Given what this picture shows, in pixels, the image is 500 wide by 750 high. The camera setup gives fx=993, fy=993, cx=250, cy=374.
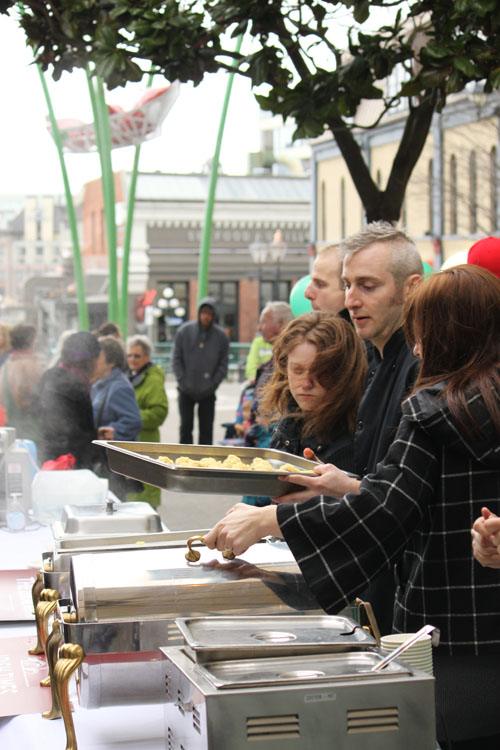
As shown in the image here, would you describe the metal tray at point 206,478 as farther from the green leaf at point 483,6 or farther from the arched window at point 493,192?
the arched window at point 493,192

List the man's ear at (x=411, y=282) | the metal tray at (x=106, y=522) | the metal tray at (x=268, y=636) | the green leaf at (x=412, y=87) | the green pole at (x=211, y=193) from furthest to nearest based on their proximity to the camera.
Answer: the green pole at (x=211, y=193) < the green leaf at (x=412, y=87) < the metal tray at (x=106, y=522) < the man's ear at (x=411, y=282) < the metal tray at (x=268, y=636)

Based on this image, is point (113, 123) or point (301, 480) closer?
point (301, 480)

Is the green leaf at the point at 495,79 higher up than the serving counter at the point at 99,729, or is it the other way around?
the green leaf at the point at 495,79

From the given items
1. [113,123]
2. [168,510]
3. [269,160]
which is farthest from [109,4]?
[269,160]

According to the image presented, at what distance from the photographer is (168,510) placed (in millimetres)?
7598

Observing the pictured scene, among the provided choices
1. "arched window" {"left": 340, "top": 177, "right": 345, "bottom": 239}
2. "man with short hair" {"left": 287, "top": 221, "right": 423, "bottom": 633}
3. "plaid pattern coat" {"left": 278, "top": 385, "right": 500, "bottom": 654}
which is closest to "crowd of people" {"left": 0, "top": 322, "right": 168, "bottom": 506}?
"man with short hair" {"left": 287, "top": 221, "right": 423, "bottom": 633}

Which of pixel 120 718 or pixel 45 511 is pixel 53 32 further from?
pixel 120 718

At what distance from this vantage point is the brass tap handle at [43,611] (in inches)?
75.0

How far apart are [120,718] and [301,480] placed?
22.9 inches

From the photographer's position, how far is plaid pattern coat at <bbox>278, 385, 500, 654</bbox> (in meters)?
1.63

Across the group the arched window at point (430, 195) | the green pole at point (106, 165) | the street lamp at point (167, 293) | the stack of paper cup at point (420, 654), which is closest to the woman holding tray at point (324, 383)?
the stack of paper cup at point (420, 654)

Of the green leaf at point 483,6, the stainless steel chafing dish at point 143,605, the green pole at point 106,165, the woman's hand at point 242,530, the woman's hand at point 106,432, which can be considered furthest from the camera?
the green pole at point 106,165

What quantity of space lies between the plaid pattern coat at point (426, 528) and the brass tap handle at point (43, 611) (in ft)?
1.74

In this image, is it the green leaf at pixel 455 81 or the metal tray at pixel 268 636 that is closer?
the metal tray at pixel 268 636
